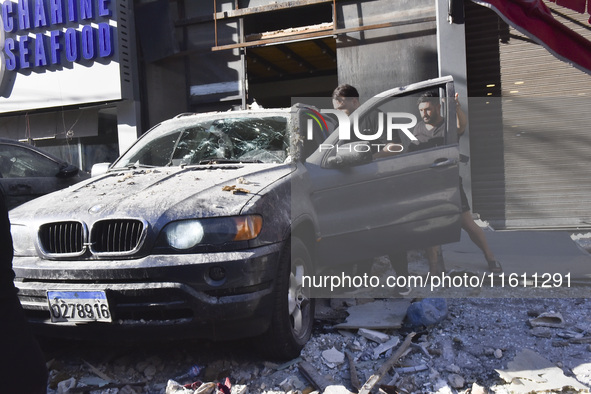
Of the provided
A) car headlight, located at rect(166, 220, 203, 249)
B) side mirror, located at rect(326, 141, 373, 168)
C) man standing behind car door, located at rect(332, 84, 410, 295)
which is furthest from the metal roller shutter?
car headlight, located at rect(166, 220, 203, 249)

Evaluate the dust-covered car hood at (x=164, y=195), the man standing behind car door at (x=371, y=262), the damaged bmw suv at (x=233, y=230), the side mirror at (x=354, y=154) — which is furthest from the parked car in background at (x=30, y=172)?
the side mirror at (x=354, y=154)

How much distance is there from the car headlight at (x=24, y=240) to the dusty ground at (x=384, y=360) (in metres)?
0.83

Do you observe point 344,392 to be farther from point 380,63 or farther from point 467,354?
point 380,63

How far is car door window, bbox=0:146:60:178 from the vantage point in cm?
581

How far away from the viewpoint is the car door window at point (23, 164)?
19.1ft

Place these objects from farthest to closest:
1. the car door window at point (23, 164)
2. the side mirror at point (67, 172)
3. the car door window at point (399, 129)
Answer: the side mirror at point (67, 172)
the car door window at point (23, 164)
the car door window at point (399, 129)

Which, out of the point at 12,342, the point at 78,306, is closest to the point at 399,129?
the point at 78,306

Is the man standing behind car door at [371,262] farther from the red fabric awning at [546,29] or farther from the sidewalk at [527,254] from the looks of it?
the red fabric awning at [546,29]

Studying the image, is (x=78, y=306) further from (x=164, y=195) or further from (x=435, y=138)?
(x=435, y=138)

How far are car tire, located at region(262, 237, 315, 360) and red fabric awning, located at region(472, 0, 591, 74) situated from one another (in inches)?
122

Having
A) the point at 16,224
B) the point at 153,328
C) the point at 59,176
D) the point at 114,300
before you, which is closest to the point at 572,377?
the point at 153,328

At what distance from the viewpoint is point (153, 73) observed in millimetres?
10461

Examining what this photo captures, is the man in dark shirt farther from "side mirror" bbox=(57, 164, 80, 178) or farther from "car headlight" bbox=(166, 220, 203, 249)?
"side mirror" bbox=(57, 164, 80, 178)

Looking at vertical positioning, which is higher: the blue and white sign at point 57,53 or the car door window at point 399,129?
the blue and white sign at point 57,53
